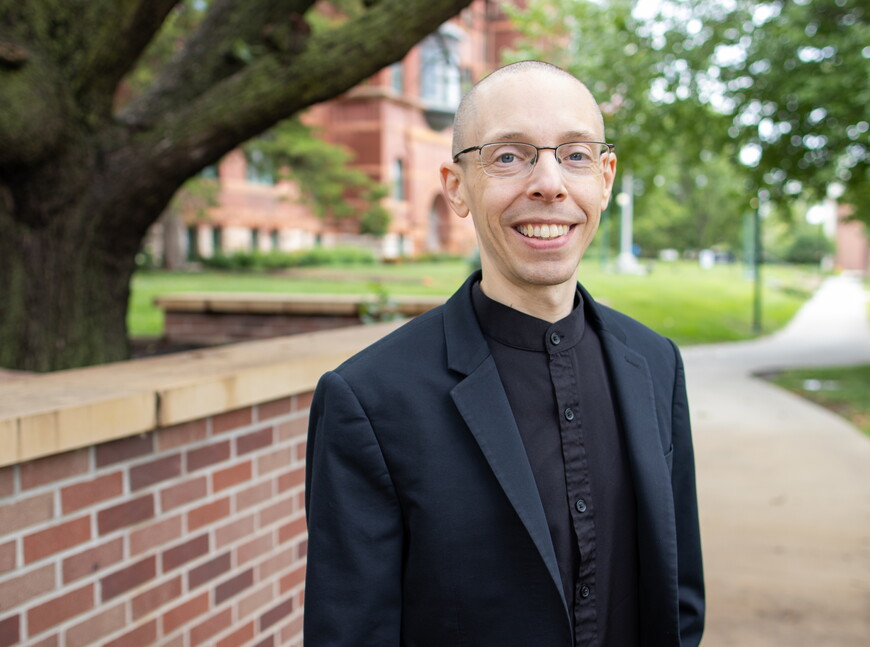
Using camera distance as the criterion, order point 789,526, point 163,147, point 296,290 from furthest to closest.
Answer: point 296,290
point 789,526
point 163,147

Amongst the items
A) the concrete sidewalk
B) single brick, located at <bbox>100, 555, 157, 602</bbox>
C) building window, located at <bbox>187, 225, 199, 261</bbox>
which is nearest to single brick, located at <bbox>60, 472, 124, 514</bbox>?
single brick, located at <bbox>100, 555, 157, 602</bbox>

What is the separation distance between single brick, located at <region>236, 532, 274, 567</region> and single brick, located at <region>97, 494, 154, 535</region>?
19.0 inches

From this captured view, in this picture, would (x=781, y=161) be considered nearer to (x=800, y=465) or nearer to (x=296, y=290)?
(x=800, y=465)

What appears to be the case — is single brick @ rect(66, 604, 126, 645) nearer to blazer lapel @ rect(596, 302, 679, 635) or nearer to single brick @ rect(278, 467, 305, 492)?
single brick @ rect(278, 467, 305, 492)

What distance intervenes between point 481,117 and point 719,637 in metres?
3.35

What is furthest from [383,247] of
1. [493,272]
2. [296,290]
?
[493,272]

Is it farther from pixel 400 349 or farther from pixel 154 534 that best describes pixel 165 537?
pixel 400 349

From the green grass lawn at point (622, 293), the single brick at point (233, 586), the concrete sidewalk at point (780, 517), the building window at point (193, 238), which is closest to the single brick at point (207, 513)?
the single brick at point (233, 586)

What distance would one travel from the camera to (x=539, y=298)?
1612 millimetres

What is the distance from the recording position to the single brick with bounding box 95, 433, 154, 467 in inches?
100

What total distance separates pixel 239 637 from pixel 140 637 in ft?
1.64

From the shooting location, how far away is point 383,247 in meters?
37.6

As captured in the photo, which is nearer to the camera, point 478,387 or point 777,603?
point 478,387

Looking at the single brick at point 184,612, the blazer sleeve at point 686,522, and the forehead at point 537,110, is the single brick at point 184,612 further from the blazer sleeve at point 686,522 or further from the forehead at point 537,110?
the forehead at point 537,110
